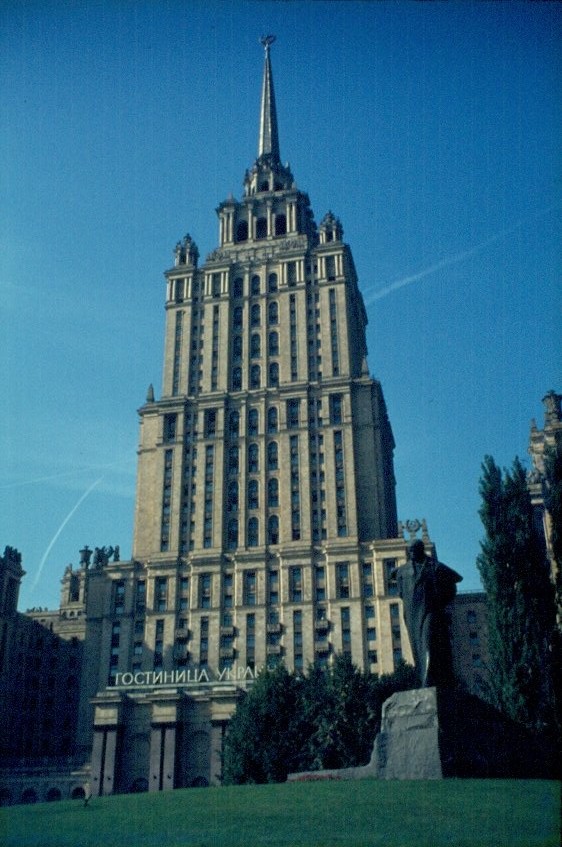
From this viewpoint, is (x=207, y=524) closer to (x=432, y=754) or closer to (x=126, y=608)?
(x=126, y=608)

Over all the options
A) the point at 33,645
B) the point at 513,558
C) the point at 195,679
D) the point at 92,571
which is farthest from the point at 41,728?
the point at 513,558

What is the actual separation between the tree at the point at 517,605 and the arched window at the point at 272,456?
49.6 metres

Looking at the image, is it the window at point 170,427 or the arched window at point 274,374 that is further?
the arched window at point 274,374

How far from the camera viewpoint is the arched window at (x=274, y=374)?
342 ft

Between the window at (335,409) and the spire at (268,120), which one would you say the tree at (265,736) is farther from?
the spire at (268,120)

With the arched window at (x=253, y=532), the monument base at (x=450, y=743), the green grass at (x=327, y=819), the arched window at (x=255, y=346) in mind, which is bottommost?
the green grass at (x=327, y=819)

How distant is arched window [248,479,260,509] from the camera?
3809 inches

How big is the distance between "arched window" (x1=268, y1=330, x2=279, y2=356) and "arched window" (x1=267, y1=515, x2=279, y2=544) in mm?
22695

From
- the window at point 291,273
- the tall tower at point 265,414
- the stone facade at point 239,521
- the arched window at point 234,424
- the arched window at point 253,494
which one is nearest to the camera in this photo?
the stone facade at point 239,521

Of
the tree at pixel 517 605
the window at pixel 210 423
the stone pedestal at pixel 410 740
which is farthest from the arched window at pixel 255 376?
the stone pedestal at pixel 410 740

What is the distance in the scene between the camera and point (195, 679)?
8638cm

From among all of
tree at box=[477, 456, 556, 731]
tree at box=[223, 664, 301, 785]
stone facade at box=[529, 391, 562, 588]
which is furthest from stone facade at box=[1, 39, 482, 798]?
tree at box=[477, 456, 556, 731]

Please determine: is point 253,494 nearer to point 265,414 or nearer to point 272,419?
point 272,419

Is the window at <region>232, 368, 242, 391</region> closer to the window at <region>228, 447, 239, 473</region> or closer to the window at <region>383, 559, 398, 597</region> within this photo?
the window at <region>228, 447, 239, 473</region>
